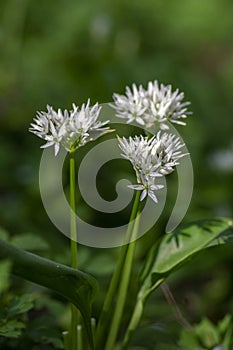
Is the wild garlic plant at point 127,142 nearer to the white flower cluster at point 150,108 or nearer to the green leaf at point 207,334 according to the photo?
the white flower cluster at point 150,108

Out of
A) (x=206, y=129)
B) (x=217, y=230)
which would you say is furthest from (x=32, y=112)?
(x=217, y=230)

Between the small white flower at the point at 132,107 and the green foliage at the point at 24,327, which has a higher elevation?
the small white flower at the point at 132,107

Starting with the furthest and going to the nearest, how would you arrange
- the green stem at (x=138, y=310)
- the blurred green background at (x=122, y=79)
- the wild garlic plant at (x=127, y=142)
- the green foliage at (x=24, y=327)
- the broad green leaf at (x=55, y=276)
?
the blurred green background at (x=122, y=79) < the green stem at (x=138, y=310) < the green foliage at (x=24, y=327) < the wild garlic plant at (x=127, y=142) < the broad green leaf at (x=55, y=276)

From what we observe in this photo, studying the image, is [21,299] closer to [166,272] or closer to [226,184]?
[166,272]

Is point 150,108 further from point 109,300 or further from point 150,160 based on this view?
point 109,300

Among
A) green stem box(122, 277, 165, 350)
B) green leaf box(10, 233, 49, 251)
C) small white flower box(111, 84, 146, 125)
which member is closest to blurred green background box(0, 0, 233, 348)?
green leaf box(10, 233, 49, 251)

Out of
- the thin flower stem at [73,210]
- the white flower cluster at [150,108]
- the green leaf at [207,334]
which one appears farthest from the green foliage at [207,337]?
the white flower cluster at [150,108]

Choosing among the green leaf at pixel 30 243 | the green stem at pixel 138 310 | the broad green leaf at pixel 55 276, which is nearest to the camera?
the broad green leaf at pixel 55 276
